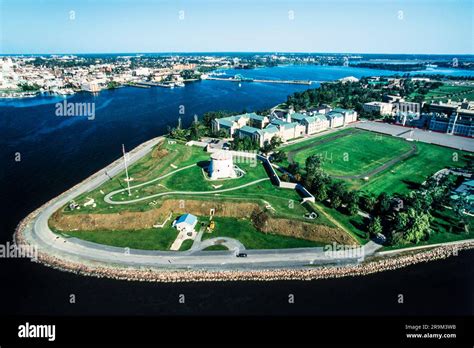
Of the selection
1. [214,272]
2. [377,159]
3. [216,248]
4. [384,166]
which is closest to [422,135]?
[377,159]

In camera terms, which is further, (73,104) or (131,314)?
(73,104)

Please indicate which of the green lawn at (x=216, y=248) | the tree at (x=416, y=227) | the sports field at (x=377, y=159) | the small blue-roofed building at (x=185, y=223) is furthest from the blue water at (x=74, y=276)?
the sports field at (x=377, y=159)

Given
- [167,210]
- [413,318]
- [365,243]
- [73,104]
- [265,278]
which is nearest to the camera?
[413,318]

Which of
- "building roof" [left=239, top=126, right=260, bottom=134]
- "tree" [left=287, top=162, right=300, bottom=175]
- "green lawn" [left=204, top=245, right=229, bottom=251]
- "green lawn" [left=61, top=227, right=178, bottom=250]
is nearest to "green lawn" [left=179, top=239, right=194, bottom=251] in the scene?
"green lawn" [left=61, top=227, right=178, bottom=250]

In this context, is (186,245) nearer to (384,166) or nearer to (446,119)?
(384,166)

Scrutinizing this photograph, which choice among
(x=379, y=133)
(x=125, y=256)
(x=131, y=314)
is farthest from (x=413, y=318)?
(x=379, y=133)

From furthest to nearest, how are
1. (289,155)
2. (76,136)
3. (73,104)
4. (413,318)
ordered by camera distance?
1. (73,104)
2. (76,136)
3. (289,155)
4. (413,318)

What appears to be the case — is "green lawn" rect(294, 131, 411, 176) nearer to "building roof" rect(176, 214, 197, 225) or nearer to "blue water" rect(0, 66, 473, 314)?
"blue water" rect(0, 66, 473, 314)

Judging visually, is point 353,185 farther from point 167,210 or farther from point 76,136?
point 76,136
